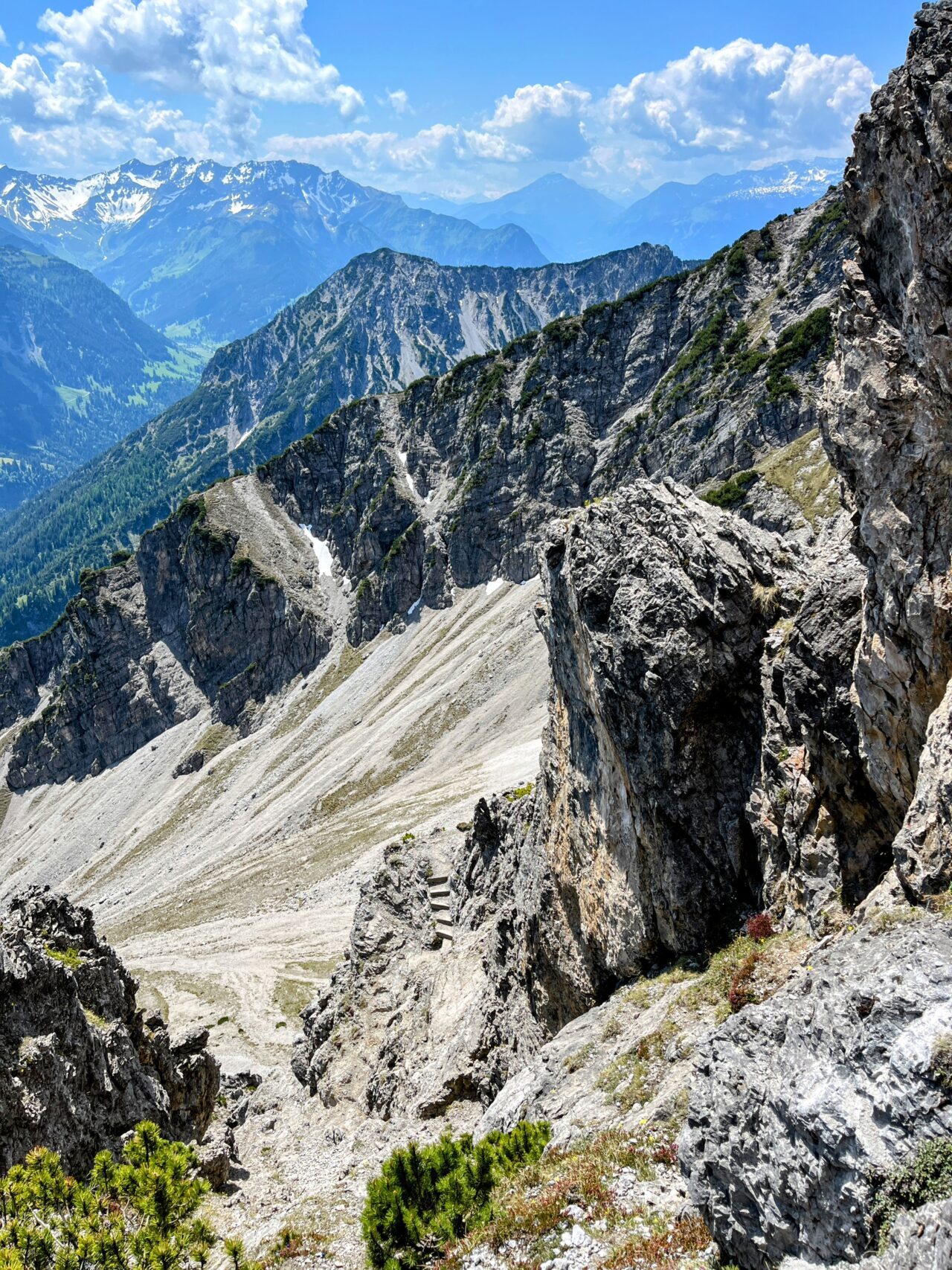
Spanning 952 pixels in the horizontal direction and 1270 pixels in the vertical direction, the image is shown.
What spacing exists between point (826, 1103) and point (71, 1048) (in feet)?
87.0

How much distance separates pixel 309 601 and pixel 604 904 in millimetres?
160116

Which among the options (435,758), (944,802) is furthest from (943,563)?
(435,758)

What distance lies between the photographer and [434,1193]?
18359 mm

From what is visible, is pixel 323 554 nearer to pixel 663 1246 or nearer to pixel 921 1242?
pixel 663 1246

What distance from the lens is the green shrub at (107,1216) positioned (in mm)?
13977

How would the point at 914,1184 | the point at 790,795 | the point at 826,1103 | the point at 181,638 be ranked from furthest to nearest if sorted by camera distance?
1. the point at 181,638
2. the point at 790,795
3. the point at 826,1103
4. the point at 914,1184

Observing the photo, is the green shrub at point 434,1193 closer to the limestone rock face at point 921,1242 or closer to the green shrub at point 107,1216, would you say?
the green shrub at point 107,1216

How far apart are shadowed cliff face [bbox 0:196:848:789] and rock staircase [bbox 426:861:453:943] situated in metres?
113

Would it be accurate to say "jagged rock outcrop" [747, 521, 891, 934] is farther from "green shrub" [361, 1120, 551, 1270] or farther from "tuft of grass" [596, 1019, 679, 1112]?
"green shrub" [361, 1120, 551, 1270]

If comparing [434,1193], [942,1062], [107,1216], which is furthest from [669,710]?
[107,1216]

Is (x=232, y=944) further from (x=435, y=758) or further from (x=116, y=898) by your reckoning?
(x=116, y=898)

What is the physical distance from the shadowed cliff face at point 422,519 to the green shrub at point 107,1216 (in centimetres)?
14228

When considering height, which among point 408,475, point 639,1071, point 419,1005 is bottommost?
point 419,1005

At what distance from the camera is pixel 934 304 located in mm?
15977
